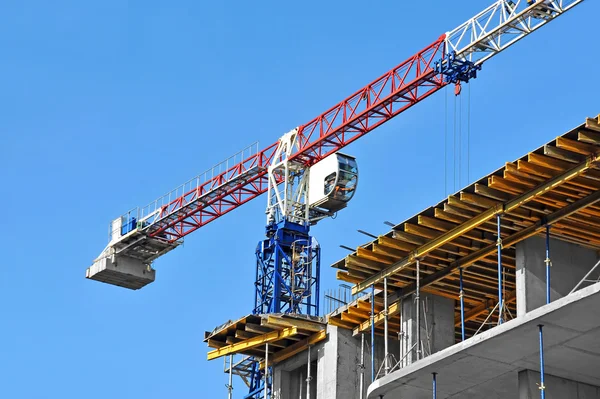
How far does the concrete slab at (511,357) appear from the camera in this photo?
42.3 m

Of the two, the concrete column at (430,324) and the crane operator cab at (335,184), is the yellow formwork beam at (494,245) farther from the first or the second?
the crane operator cab at (335,184)

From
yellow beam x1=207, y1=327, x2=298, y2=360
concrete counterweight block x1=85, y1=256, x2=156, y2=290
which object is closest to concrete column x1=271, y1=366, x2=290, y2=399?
yellow beam x1=207, y1=327, x2=298, y2=360

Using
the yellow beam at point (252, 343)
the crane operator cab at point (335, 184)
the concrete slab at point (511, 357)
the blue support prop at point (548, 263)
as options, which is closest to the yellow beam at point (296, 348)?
the yellow beam at point (252, 343)

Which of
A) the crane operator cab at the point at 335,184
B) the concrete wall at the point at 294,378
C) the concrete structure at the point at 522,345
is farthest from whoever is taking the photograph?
the crane operator cab at the point at 335,184

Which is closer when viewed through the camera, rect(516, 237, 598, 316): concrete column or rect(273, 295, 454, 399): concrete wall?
rect(516, 237, 598, 316): concrete column

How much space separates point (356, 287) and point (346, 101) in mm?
28820

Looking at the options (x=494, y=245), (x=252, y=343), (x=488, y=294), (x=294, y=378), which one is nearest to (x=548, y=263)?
(x=494, y=245)

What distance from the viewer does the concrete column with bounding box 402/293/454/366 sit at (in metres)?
50.2

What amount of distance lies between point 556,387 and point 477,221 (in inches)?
223

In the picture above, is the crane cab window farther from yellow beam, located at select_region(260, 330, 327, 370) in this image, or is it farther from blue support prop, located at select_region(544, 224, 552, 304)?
blue support prop, located at select_region(544, 224, 552, 304)

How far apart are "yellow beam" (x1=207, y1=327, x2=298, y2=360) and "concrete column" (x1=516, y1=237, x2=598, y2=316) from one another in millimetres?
12737

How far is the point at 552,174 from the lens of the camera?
1724 inches

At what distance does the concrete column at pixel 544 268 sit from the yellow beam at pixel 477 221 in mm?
1478

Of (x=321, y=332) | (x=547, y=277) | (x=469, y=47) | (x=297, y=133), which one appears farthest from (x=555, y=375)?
(x=297, y=133)
